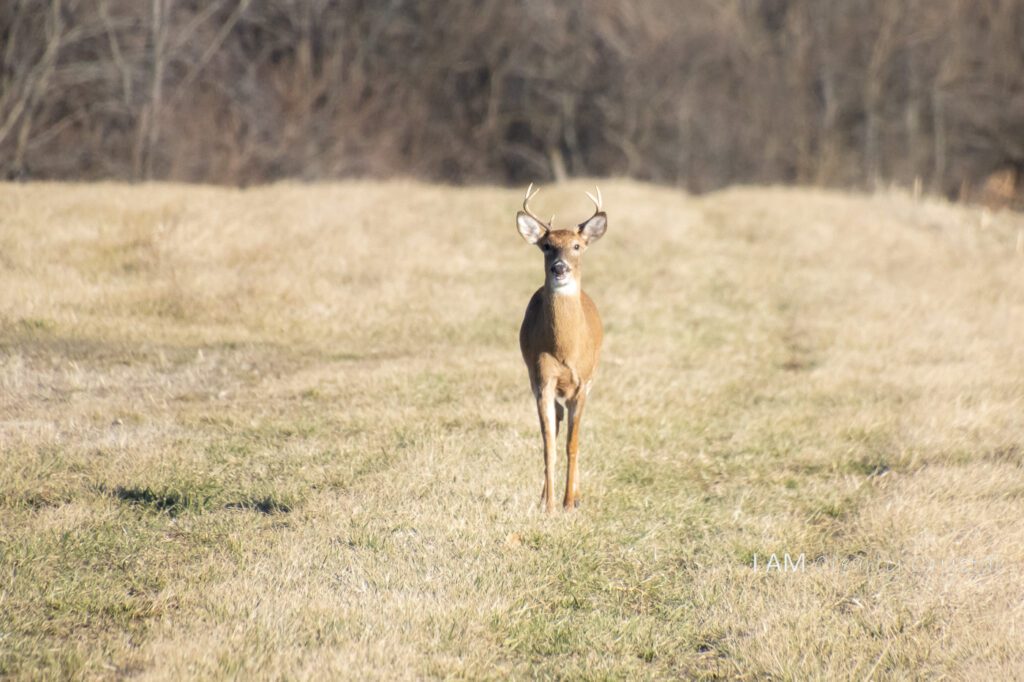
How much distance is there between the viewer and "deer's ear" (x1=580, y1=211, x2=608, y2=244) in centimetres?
757

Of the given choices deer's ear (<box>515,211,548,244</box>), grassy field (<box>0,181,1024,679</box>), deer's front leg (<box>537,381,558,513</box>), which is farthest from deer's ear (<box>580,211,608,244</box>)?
grassy field (<box>0,181,1024,679</box>)

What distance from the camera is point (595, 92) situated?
40875 mm

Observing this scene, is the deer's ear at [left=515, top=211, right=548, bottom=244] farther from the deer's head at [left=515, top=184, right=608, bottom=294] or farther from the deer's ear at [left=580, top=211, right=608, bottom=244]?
the deer's ear at [left=580, top=211, right=608, bottom=244]

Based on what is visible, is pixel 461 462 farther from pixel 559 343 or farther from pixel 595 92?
pixel 595 92

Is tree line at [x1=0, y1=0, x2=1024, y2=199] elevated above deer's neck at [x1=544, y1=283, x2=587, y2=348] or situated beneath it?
elevated above

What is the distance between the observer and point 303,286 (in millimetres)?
14719

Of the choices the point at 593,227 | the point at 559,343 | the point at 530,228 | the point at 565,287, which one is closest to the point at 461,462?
the point at 559,343

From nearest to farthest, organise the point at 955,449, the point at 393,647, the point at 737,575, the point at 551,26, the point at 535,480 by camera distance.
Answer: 1. the point at 393,647
2. the point at 737,575
3. the point at 535,480
4. the point at 955,449
5. the point at 551,26

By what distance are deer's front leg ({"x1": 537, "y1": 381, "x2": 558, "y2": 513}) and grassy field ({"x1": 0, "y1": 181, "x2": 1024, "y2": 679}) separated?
175 millimetres

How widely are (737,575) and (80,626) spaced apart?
137 inches

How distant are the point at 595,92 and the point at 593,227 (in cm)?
3423

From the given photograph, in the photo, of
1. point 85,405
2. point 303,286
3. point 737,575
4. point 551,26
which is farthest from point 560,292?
point 551,26

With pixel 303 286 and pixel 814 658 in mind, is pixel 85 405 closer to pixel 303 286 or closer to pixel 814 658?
pixel 303 286

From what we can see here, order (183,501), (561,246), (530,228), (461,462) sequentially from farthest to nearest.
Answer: (461,462)
(530,228)
(561,246)
(183,501)
